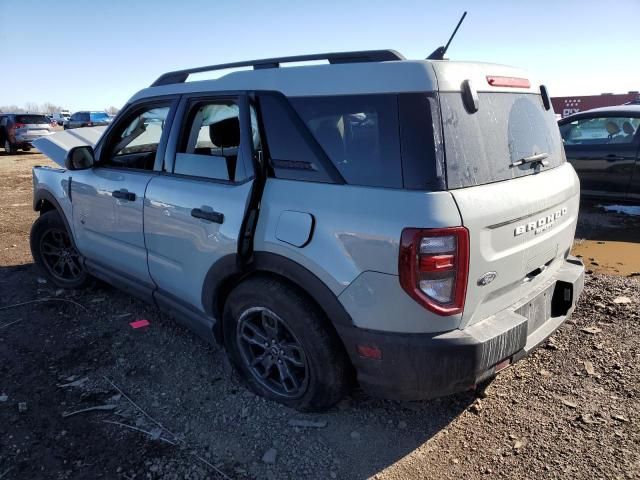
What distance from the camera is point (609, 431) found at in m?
2.54

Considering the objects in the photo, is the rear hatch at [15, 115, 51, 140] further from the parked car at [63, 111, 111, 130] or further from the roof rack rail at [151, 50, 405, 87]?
the parked car at [63, 111, 111, 130]

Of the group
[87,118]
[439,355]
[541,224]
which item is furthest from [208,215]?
[87,118]

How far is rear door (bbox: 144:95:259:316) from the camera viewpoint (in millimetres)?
2688

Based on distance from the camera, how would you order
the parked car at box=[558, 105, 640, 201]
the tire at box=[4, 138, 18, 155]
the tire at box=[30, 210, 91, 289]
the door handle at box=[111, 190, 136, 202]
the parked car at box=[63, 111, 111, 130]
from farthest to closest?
the parked car at box=[63, 111, 111, 130]
the tire at box=[4, 138, 18, 155]
the parked car at box=[558, 105, 640, 201]
the tire at box=[30, 210, 91, 289]
the door handle at box=[111, 190, 136, 202]

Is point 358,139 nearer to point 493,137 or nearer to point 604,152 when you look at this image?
point 493,137

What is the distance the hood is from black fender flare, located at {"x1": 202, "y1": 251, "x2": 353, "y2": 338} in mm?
2052

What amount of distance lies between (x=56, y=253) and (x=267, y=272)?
2992 mm

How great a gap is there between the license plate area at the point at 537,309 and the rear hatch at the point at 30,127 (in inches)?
779

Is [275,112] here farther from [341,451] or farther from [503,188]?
[341,451]

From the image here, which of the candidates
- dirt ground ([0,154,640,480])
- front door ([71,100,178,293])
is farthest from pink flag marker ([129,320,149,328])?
front door ([71,100,178,293])

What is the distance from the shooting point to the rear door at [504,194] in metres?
2.11

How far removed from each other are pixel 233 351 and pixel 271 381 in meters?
0.31

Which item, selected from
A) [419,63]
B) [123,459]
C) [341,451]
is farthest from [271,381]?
[419,63]

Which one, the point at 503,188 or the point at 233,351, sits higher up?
the point at 503,188
